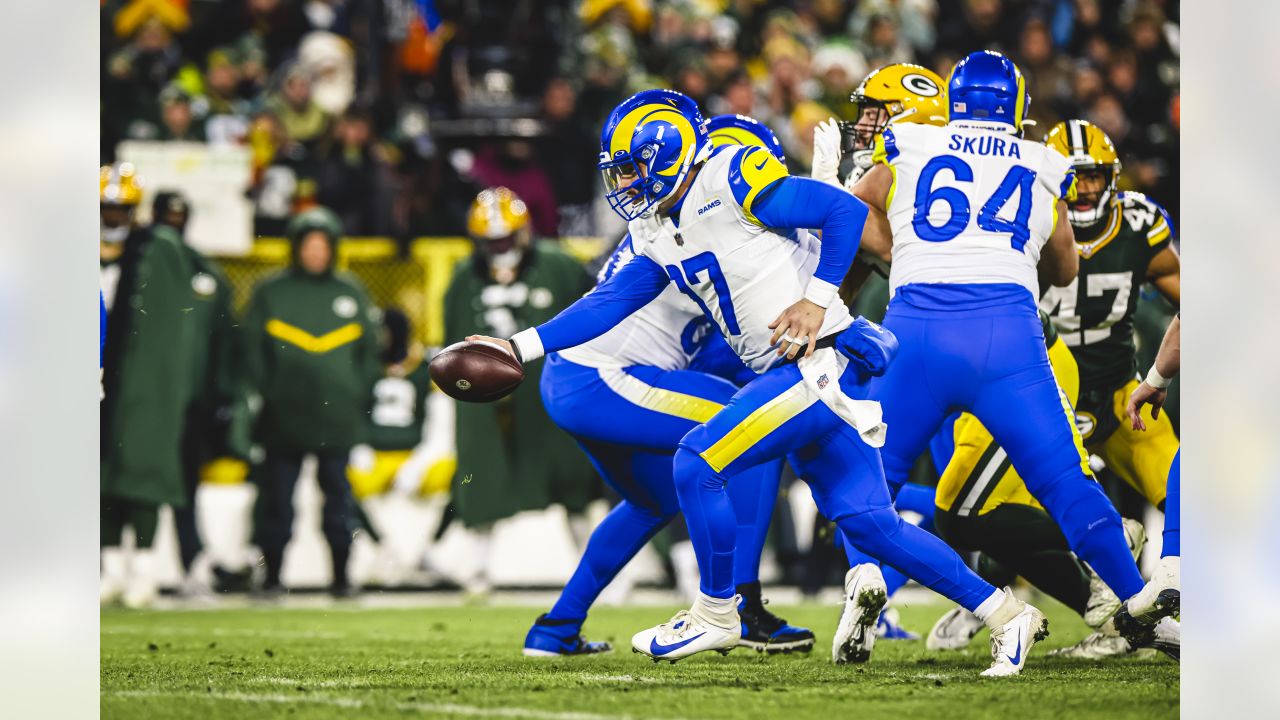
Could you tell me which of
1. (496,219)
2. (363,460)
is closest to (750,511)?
(496,219)

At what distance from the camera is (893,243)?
215 inches

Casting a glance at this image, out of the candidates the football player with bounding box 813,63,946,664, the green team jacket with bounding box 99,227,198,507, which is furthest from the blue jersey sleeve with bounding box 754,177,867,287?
the green team jacket with bounding box 99,227,198,507

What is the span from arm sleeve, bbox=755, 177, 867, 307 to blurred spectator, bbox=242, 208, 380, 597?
14.6 ft

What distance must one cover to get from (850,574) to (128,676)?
215cm

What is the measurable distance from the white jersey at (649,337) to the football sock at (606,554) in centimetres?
47

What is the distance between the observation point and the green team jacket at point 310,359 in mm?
8891

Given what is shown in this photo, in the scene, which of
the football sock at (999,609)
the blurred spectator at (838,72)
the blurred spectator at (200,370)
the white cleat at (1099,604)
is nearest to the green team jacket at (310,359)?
the blurred spectator at (200,370)

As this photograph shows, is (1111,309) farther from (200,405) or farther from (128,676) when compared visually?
(200,405)

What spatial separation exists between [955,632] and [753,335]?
1.67 m

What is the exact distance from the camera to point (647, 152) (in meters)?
5.04

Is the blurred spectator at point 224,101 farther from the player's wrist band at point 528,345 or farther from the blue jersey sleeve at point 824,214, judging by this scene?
the blue jersey sleeve at point 824,214

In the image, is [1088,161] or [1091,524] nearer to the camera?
[1091,524]

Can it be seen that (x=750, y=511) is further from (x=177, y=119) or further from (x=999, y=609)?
(x=177, y=119)
